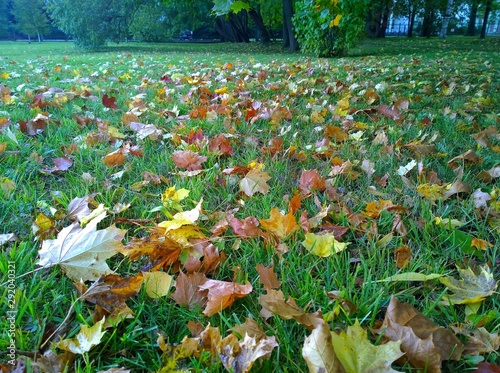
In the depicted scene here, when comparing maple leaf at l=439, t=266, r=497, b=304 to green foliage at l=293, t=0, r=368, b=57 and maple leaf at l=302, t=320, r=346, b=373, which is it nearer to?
maple leaf at l=302, t=320, r=346, b=373

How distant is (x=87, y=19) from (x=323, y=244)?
17.6 m

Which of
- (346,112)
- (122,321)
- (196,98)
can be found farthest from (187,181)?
(196,98)

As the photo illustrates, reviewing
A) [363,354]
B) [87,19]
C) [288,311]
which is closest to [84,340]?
[288,311]

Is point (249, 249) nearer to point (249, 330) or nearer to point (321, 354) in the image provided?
point (249, 330)

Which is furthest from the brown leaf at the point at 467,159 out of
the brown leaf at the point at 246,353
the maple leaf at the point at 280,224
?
the brown leaf at the point at 246,353

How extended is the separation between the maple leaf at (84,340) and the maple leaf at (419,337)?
67 cm

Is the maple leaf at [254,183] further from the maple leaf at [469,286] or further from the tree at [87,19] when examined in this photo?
the tree at [87,19]

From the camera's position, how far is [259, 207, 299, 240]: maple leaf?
1324 mm

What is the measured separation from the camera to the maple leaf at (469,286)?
1.03m

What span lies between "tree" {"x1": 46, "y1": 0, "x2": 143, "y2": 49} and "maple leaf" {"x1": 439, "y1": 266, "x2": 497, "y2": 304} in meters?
17.5

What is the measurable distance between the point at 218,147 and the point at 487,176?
1.40 metres

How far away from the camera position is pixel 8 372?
0.81 m

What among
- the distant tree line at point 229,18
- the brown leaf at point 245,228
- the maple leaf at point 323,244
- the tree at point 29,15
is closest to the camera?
the maple leaf at point 323,244

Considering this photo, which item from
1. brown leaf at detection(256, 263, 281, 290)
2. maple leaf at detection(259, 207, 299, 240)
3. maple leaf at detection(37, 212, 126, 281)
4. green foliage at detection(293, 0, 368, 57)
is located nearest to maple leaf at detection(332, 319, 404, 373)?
brown leaf at detection(256, 263, 281, 290)
